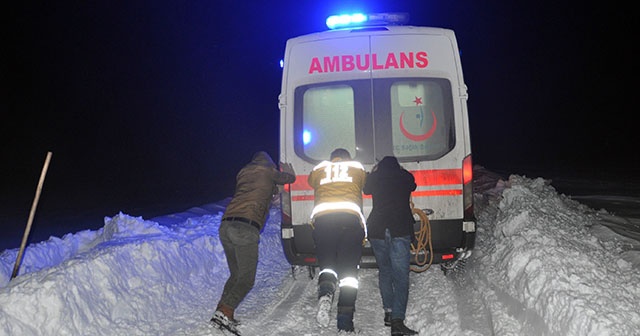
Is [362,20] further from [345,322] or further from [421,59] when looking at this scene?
[345,322]

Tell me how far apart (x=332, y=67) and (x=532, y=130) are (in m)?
75.6

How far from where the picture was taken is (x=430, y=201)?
5988 mm

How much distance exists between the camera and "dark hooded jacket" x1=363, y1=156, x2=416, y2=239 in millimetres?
5188

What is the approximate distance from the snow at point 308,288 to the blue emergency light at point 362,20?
308 cm

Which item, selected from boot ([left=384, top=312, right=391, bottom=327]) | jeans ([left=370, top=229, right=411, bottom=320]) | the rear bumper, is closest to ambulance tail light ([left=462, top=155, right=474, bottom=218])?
the rear bumper

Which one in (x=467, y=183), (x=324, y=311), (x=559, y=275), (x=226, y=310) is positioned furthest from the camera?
(x=467, y=183)

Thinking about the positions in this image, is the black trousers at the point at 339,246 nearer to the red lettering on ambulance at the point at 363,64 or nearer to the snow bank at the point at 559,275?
the snow bank at the point at 559,275

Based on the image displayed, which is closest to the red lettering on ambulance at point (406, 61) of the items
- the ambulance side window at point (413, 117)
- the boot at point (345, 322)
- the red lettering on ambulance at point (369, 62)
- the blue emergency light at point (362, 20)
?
the red lettering on ambulance at point (369, 62)

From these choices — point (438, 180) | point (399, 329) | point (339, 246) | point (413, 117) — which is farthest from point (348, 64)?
point (399, 329)

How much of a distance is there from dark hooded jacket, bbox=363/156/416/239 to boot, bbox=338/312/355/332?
824 mm

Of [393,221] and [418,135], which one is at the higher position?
[418,135]

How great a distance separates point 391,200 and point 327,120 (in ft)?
4.78

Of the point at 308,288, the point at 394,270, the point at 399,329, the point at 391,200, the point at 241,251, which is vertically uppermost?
the point at 391,200

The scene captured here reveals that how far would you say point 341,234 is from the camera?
5.23 metres
